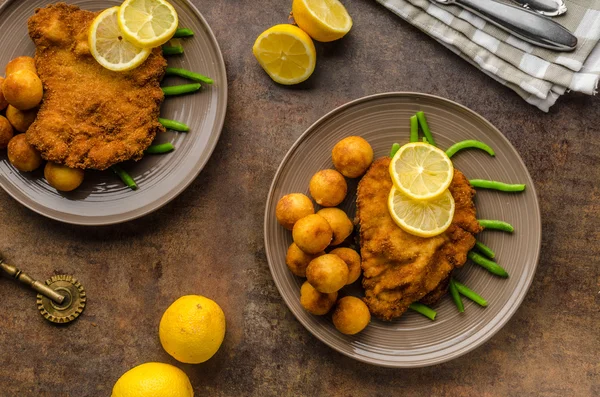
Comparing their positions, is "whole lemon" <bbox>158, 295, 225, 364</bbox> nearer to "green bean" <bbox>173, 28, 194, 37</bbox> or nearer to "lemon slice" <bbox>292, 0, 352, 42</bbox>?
"green bean" <bbox>173, 28, 194, 37</bbox>

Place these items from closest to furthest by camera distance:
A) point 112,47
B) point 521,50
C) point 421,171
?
point 421,171, point 112,47, point 521,50

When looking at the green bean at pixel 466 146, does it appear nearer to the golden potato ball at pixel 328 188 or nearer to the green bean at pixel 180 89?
the golden potato ball at pixel 328 188

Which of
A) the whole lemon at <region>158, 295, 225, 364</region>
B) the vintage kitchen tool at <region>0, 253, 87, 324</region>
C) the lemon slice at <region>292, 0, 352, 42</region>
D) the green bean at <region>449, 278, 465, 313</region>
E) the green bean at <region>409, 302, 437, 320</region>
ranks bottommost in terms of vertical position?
the vintage kitchen tool at <region>0, 253, 87, 324</region>

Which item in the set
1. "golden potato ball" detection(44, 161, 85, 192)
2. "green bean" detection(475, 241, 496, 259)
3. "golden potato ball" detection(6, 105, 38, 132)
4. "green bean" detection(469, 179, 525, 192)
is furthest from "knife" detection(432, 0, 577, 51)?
"golden potato ball" detection(6, 105, 38, 132)

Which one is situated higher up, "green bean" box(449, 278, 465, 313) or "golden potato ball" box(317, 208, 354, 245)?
"golden potato ball" box(317, 208, 354, 245)

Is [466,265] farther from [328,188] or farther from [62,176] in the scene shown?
[62,176]

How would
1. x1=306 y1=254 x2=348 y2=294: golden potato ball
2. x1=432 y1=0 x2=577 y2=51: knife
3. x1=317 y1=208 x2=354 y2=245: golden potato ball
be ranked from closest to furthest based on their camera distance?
x1=306 y1=254 x2=348 y2=294: golden potato ball, x1=317 y1=208 x2=354 y2=245: golden potato ball, x1=432 y1=0 x2=577 y2=51: knife

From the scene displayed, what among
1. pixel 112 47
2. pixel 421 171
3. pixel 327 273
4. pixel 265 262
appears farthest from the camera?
pixel 265 262

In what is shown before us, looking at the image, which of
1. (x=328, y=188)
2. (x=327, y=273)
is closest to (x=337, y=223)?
(x=328, y=188)
